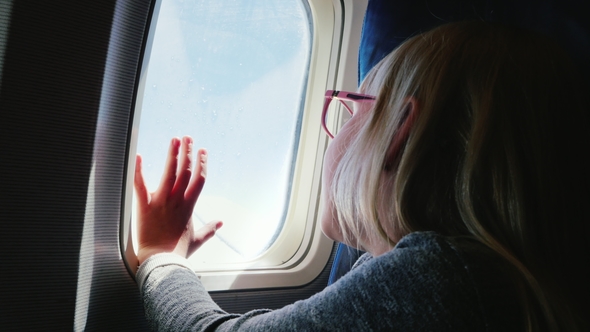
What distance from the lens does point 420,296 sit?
59 centimetres

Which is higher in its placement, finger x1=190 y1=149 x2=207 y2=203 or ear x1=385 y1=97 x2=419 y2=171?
ear x1=385 y1=97 x2=419 y2=171

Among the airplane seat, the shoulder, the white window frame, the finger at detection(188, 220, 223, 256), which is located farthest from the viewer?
the white window frame

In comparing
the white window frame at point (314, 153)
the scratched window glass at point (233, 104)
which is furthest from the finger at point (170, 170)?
the white window frame at point (314, 153)

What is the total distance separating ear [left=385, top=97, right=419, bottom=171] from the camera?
0.76 m

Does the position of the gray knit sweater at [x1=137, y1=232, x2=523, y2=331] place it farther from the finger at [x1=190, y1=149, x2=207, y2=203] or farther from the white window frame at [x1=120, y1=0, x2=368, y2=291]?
the white window frame at [x1=120, y1=0, x2=368, y2=291]

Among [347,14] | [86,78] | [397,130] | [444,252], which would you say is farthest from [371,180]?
[347,14]

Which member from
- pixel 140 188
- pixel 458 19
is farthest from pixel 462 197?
pixel 140 188

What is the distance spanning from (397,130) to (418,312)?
0.95ft

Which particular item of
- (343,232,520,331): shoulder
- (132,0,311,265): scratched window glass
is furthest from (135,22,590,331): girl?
(132,0,311,265): scratched window glass

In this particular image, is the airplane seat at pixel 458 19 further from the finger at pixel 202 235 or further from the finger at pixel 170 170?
the finger at pixel 170 170

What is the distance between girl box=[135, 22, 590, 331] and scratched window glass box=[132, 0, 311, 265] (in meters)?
0.54

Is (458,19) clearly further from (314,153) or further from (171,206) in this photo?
(171,206)

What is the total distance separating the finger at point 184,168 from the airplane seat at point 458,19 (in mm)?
480

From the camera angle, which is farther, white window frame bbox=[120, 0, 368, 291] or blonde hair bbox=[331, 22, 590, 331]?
white window frame bbox=[120, 0, 368, 291]
